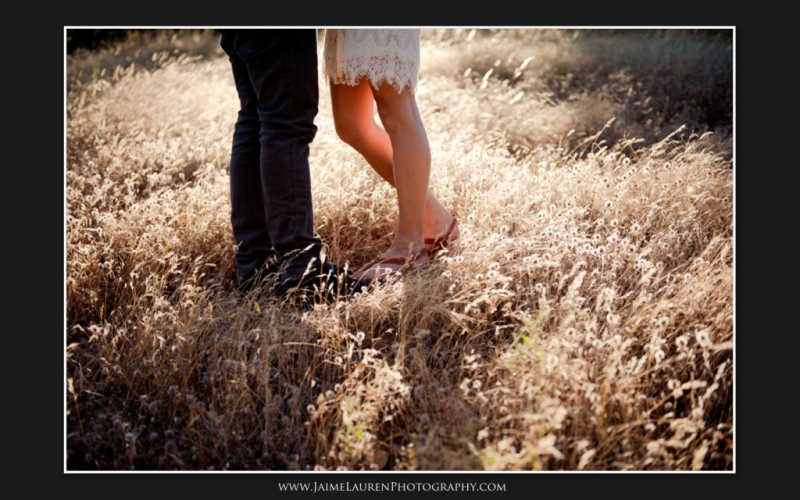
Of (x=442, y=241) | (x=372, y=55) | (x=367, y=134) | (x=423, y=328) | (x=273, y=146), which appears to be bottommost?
(x=423, y=328)

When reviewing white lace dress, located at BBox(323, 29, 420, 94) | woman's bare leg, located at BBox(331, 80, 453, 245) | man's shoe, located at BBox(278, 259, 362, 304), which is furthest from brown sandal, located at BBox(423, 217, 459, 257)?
white lace dress, located at BBox(323, 29, 420, 94)

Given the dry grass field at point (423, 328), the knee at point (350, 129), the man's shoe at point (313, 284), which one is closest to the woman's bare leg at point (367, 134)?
the knee at point (350, 129)

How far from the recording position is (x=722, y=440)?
1.81 m

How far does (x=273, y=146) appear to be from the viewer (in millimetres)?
2367

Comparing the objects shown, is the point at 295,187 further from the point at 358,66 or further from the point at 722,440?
the point at 722,440

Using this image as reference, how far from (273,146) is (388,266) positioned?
25.5 inches

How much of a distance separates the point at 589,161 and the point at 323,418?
7.87 feet

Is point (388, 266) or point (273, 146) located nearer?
point (273, 146)

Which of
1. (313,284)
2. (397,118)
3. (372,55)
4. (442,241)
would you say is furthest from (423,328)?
(372,55)

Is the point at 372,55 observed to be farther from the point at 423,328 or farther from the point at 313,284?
the point at 423,328

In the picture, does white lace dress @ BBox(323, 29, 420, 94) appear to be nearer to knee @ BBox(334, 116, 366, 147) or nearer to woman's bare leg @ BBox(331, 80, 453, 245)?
woman's bare leg @ BBox(331, 80, 453, 245)

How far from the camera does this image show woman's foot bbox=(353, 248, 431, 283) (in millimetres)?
2551
